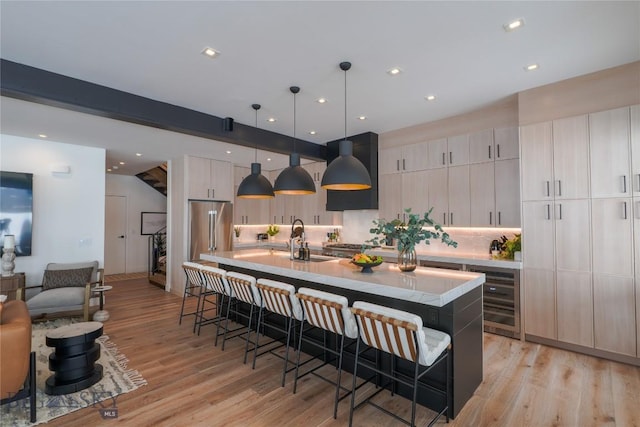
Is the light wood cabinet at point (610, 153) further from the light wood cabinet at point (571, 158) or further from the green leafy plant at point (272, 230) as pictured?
the green leafy plant at point (272, 230)

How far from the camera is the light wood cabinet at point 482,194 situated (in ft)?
14.2

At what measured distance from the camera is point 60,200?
5.18 m

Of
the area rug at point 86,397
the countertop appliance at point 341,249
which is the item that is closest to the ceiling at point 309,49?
the countertop appliance at point 341,249

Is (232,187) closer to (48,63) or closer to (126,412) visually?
(48,63)

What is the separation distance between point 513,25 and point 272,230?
6.63m

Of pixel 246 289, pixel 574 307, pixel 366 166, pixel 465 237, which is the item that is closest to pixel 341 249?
pixel 366 166

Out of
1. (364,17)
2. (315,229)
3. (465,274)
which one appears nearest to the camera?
(364,17)

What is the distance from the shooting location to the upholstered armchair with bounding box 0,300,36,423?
1952mm

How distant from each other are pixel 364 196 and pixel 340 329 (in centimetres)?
345

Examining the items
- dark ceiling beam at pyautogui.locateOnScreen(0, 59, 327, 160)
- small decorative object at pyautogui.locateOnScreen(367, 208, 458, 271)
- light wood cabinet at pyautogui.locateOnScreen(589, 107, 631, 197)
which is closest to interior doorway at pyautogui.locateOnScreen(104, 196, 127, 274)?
dark ceiling beam at pyautogui.locateOnScreen(0, 59, 327, 160)

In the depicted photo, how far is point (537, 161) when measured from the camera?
12.0ft

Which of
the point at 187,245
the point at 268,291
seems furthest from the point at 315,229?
the point at 268,291

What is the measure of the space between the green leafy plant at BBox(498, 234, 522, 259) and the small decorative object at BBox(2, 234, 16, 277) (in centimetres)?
696

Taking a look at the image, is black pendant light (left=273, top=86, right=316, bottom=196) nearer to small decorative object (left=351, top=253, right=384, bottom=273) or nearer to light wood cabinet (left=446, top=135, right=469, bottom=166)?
small decorative object (left=351, top=253, right=384, bottom=273)
